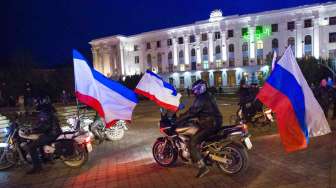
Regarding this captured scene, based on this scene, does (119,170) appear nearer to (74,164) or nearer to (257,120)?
(74,164)

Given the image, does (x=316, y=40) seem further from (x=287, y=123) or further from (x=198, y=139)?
(x=198, y=139)

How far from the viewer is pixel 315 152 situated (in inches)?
267

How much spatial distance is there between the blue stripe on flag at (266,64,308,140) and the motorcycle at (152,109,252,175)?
1.03 metres

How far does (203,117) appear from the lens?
18.7 ft

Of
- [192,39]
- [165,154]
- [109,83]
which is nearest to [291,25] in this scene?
[192,39]

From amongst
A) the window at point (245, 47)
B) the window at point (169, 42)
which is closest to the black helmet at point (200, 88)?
the window at point (245, 47)

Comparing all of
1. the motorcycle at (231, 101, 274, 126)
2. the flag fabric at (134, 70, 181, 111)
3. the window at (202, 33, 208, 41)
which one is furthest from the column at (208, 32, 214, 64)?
the flag fabric at (134, 70, 181, 111)

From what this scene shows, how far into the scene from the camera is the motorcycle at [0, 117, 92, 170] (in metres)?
7.13

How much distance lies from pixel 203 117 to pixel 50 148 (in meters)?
3.87

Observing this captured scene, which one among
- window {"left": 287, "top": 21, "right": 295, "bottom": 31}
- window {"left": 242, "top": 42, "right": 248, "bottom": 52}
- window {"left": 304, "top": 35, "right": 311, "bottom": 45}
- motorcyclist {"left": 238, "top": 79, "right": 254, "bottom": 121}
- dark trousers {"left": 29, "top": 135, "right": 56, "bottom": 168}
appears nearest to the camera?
dark trousers {"left": 29, "top": 135, "right": 56, "bottom": 168}

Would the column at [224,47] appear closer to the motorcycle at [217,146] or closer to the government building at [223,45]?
the government building at [223,45]

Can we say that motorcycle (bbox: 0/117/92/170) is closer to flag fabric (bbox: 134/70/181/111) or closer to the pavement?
the pavement

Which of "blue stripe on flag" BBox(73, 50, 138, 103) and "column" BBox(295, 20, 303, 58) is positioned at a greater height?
"column" BBox(295, 20, 303, 58)

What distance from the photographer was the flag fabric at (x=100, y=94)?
7088mm
